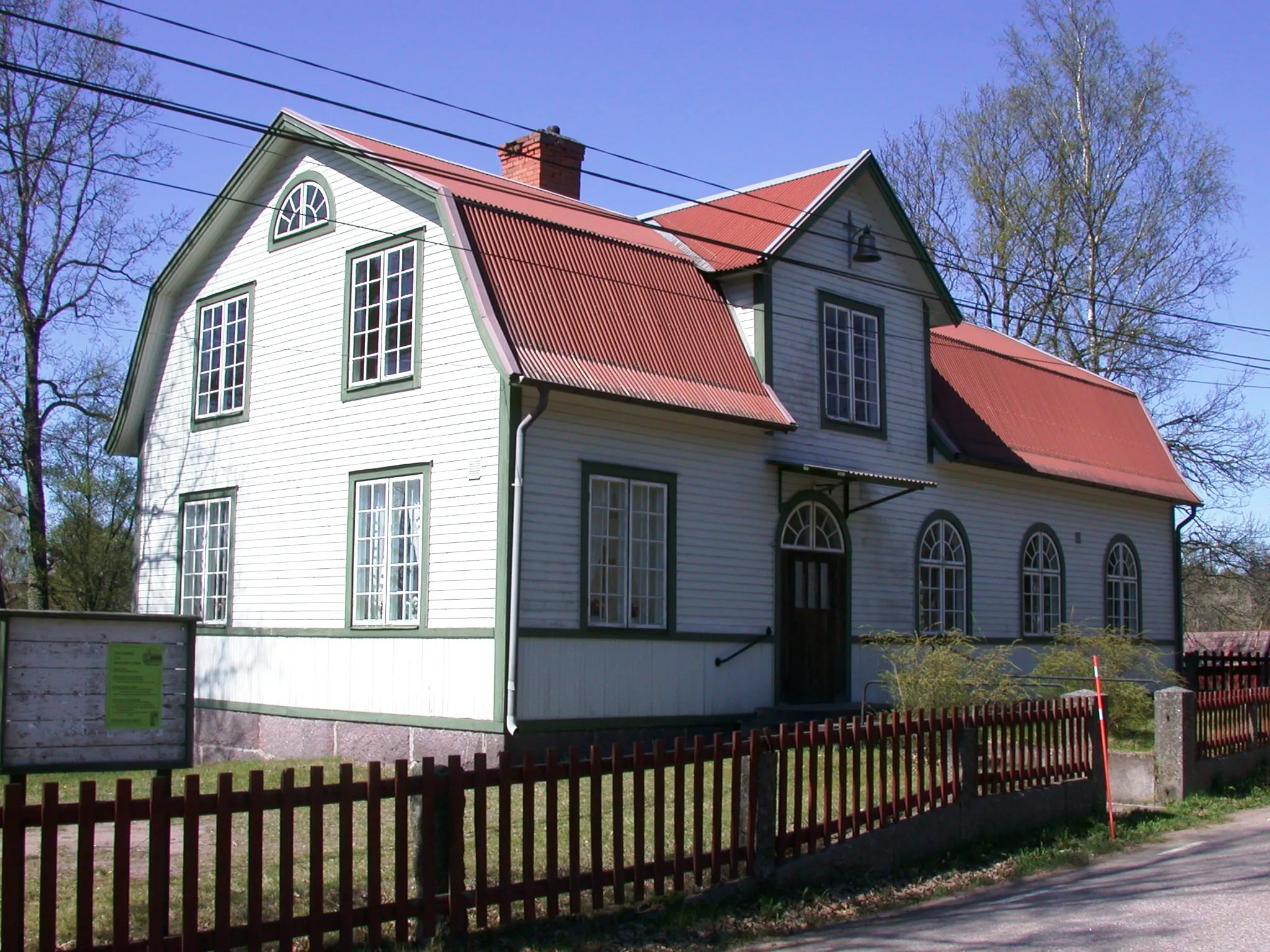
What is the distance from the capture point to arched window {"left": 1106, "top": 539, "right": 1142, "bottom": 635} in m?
24.6

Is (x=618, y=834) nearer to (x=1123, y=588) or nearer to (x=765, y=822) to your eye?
(x=765, y=822)

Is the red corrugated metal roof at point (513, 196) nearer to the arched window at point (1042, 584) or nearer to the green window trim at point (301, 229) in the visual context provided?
the green window trim at point (301, 229)

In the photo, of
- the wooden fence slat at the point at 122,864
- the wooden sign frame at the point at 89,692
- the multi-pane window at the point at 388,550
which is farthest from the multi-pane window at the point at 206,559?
the wooden fence slat at the point at 122,864

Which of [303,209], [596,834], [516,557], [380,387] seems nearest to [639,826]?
[596,834]

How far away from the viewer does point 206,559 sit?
18.3 meters

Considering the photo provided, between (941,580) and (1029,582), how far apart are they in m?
2.95

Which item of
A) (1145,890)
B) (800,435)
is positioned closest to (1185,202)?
(800,435)

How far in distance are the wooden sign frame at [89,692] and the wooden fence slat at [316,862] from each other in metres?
2.53

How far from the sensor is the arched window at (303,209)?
17.0 meters

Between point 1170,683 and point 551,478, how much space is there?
12107 mm

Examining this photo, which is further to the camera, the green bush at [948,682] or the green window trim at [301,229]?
the green window trim at [301,229]

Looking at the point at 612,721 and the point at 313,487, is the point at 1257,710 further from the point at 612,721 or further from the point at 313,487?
the point at 313,487

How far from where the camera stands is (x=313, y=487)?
1652 cm

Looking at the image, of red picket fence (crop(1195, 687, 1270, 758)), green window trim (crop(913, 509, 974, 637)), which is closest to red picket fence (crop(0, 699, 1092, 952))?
red picket fence (crop(1195, 687, 1270, 758))
